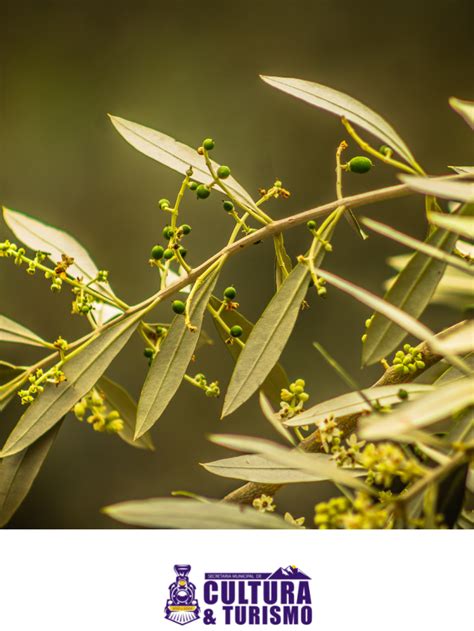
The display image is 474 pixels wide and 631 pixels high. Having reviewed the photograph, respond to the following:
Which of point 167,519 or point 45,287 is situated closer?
point 167,519

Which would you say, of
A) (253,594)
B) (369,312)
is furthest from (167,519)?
(369,312)

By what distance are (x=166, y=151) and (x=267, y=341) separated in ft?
0.65

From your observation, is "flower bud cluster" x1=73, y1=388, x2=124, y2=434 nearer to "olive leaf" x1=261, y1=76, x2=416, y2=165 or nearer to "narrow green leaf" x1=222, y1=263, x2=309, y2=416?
Answer: "narrow green leaf" x1=222, y1=263, x2=309, y2=416

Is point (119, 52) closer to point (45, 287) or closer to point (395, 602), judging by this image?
point (45, 287)

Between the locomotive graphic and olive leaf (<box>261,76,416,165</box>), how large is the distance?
0.31 metres

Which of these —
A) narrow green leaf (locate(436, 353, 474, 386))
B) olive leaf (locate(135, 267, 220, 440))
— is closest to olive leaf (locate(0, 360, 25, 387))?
olive leaf (locate(135, 267, 220, 440))

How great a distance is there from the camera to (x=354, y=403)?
411mm

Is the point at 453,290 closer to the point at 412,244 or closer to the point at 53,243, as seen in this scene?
the point at 412,244

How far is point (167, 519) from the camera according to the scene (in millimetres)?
314

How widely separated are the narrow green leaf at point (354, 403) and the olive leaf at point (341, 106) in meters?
0.17

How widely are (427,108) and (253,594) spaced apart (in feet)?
3.03

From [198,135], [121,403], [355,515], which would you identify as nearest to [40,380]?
[121,403]

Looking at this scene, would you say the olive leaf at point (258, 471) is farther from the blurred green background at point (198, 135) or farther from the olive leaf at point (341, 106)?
the blurred green background at point (198, 135)

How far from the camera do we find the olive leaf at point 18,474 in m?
0.49
